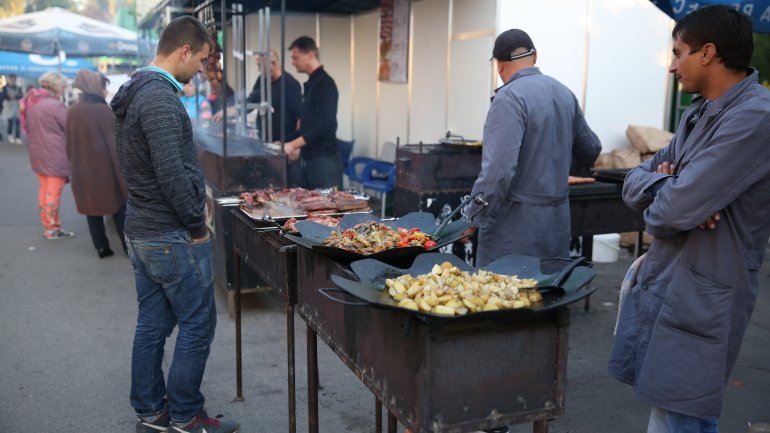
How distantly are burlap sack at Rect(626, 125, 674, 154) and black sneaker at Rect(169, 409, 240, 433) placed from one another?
5.62 meters

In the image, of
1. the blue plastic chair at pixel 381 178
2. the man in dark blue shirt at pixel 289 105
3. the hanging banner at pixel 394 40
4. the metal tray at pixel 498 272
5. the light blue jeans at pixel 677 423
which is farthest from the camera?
the hanging banner at pixel 394 40

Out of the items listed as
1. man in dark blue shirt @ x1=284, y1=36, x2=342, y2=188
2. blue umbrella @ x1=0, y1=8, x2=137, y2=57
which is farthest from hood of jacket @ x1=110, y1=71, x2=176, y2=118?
blue umbrella @ x1=0, y1=8, x2=137, y2=57

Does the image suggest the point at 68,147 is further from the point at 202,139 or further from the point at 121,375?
the point at 121,375

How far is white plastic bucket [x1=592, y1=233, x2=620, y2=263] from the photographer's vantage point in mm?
7406

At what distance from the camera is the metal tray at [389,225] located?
258 cm

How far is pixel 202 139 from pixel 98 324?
2696mm

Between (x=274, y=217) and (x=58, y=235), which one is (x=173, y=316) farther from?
(x=58, y=235)

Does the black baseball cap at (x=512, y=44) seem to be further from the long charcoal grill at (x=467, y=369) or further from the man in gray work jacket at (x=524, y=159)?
the long charcoal grill at (x=467, y=369)

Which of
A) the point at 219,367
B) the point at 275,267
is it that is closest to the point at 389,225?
the point at 275,267

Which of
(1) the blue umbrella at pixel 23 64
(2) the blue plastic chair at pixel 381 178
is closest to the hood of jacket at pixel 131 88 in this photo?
(2) the blue plastic chair at pixel 381 178

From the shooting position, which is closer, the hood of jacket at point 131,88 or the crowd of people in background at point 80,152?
the hood of jacket at point 131,88

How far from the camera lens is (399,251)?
2.65 m

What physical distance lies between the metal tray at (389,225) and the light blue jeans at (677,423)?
1050mm

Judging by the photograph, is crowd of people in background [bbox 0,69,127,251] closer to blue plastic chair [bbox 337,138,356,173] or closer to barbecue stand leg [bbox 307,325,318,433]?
blue plastic chair [bbox 337,138,356,173]
